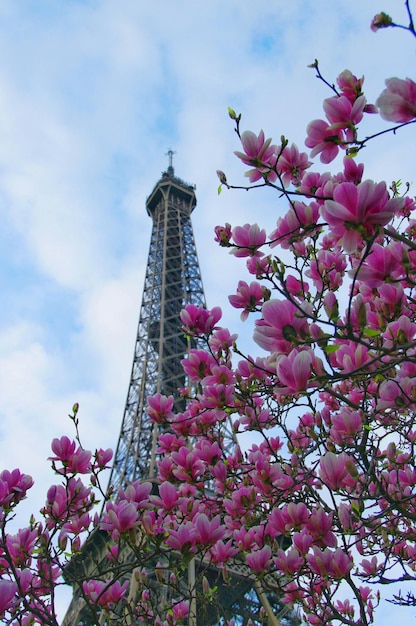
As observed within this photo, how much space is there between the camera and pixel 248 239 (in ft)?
8.67

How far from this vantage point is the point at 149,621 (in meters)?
4.21

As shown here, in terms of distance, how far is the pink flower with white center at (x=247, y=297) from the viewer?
9.31 feet

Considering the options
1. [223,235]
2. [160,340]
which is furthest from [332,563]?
[160,340]

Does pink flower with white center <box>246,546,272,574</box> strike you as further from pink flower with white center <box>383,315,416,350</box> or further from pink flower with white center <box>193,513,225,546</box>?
pink flower with white center <box>383,315,416,350</box>

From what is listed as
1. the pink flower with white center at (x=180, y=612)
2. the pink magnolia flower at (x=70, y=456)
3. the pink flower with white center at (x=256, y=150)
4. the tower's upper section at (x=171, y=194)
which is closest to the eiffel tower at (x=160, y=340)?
the tower's upper section at (x=171, y=194)

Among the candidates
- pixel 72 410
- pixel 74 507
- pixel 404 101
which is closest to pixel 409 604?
pixel 74 507

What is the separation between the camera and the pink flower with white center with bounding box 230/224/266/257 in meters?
2.62

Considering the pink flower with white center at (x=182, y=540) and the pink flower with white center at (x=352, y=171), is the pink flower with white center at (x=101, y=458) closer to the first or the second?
the pink flower with white center at (x=182, y=540)

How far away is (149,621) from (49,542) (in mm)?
1583

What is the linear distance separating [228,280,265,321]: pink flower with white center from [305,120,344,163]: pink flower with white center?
822 mm

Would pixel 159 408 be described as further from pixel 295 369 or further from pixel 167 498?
pixel 295 369

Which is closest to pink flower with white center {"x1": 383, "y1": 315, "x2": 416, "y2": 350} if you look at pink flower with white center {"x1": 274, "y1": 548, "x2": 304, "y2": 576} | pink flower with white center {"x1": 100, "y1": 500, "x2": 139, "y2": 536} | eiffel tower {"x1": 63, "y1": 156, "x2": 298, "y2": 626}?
pink flower with white center {"x1": 274, "y1": 548, "x2": 304, "y2": 576}

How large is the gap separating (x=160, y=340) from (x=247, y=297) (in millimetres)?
25457

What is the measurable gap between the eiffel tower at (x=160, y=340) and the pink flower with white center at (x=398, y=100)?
16091 mm
